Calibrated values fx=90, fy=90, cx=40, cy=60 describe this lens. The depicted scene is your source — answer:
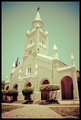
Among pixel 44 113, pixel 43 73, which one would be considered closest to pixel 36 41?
pixel 43 73

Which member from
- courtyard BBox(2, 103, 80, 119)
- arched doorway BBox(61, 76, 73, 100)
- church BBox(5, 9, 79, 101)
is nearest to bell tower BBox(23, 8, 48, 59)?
church BBox(5, 9, 79, 101)

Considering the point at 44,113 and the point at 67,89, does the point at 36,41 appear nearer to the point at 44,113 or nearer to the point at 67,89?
the point at 67,89

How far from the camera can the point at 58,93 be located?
1838 centimetres

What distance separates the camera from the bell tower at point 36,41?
2697cm

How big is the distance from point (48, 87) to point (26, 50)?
16571mm

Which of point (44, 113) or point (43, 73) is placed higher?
point (43, 73)

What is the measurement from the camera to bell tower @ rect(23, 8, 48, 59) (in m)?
27.0

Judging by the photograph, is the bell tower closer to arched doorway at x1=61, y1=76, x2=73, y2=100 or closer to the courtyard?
arched doorway at x1=61, y1=76, x2=73, y2=100

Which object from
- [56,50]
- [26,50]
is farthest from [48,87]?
[26,50]

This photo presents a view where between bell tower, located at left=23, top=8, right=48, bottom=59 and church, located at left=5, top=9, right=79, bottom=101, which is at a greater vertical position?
bell tower, located at left=23, top=8, right=48, bottom=59

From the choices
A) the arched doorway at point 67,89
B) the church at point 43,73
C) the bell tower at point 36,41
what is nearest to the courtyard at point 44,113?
the church at point 43,73

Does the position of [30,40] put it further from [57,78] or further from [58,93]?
[58,93]

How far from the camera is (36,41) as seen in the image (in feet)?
87.5

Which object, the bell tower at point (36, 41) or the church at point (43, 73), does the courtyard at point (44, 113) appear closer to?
the church at point (43, 73)
